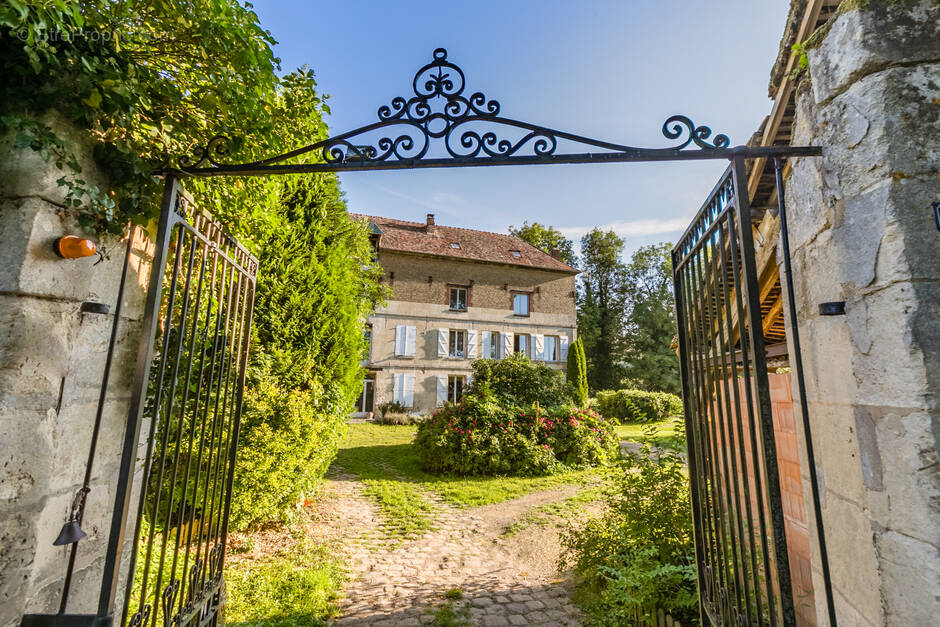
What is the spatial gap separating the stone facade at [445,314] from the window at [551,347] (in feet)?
0.30

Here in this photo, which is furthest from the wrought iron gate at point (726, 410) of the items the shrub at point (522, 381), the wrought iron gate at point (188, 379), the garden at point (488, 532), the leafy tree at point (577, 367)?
the leafy tree at point (577, 367)

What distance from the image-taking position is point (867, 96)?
1.58 metres

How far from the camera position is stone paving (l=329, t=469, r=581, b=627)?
3457 mm

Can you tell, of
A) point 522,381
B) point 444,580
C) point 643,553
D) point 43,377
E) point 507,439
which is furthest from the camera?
point 522,381

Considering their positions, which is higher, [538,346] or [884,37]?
[538,346]

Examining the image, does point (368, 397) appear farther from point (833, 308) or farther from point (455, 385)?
point (833, 308)

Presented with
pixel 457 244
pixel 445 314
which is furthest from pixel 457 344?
pixel 457 244

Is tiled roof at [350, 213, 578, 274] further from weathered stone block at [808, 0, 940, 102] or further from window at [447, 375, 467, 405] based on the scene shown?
weathered stone block at [808, 0, 940, 102]

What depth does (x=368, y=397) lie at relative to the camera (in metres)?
16.7

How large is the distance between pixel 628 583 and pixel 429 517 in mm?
3514

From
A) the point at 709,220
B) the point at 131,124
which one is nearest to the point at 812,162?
the point at 709,220

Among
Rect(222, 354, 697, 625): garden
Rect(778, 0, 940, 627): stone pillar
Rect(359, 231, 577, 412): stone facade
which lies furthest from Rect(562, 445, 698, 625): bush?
Rect(359, 231, 577, 412): stone facade

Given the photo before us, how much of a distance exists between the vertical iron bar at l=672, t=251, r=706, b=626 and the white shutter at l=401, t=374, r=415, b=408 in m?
14.7

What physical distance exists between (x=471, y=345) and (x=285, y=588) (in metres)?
14.6
